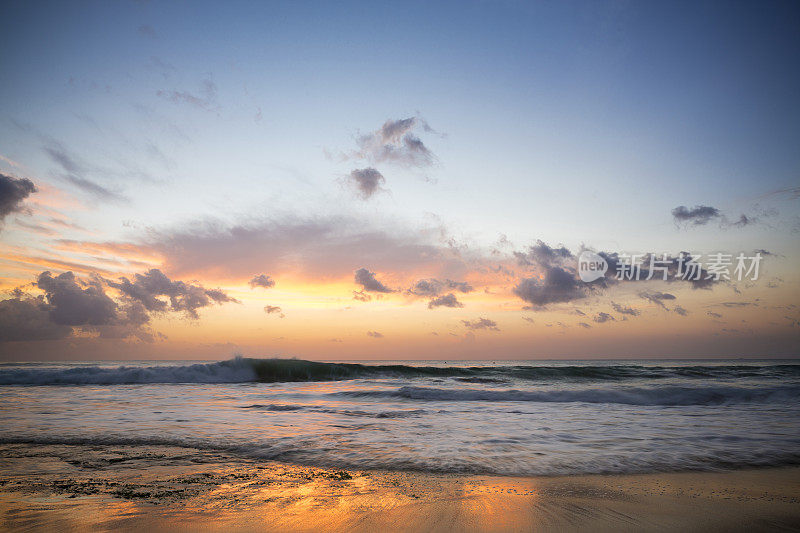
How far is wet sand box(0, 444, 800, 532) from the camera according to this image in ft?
10.5

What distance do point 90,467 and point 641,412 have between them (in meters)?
11.5

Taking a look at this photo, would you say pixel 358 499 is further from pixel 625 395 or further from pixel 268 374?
pixel 268 374

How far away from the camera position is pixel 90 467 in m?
4.75

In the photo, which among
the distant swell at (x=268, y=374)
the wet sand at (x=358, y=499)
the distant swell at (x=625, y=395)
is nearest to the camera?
the wet sand at (x=358, y=499)

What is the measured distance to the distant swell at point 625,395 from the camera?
1369cm

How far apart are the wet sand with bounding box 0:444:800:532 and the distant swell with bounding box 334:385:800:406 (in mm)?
9358

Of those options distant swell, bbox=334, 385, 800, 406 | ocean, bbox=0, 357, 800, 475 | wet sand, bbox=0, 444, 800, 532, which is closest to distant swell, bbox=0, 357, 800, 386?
distant swell, bbox=334, 385, 800, 406

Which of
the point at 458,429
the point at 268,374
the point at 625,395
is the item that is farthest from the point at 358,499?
the point at 268,374

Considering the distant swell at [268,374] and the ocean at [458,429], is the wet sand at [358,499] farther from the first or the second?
the distant swell at [268,374]

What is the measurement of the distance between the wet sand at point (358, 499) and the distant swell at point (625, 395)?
9358 mm

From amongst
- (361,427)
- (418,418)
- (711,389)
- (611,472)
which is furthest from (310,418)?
(711,389)

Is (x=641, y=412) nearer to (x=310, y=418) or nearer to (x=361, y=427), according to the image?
(x=361, y=427)

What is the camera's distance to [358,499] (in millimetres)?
3756

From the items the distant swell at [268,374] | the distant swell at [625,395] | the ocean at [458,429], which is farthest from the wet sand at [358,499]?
the distant swell at [268,374]
